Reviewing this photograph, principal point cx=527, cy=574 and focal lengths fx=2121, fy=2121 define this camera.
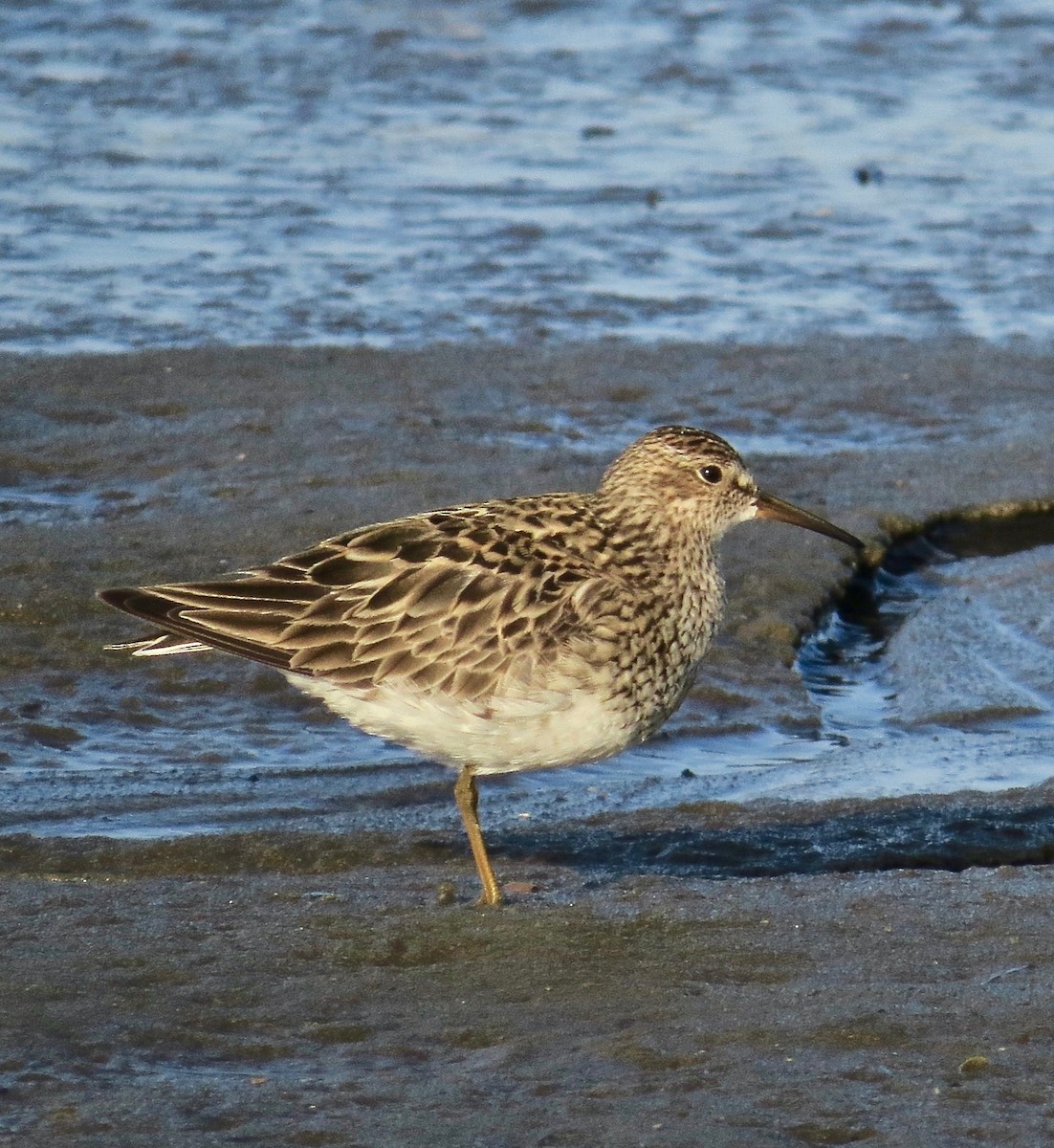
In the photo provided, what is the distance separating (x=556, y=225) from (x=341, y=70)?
4170 mm

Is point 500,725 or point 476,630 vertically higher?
point 476,630

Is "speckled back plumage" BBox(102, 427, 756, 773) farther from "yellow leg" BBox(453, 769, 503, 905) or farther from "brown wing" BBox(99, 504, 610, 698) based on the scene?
"yellow leg" BBox(453, 769, 503, 905)

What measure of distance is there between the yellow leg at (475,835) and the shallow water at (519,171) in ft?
18.0

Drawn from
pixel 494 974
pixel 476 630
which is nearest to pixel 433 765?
pixel 476 630

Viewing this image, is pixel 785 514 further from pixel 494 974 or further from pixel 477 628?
pixel 494 974

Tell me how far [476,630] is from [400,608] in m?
Answer: 0.25

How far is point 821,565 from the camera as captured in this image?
8.83m

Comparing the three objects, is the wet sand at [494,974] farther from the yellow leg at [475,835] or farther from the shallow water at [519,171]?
the shallow water at [519,171]

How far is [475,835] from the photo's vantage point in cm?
615

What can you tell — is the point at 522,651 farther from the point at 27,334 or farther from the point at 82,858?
the point at 27,334

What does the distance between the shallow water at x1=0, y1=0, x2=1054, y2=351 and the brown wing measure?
5203mm

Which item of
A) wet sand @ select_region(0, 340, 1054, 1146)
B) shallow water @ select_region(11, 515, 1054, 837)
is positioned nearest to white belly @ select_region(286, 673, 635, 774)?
wet sand @ select_region(0, 340, 1054, 1146)

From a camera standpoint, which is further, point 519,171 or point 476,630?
point 519,171

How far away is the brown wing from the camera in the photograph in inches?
239
